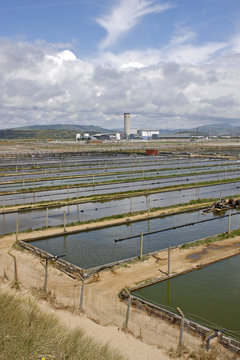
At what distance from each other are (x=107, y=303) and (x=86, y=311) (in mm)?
713

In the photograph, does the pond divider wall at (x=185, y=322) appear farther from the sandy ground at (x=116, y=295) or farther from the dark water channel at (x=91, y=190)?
the dark water channel at (x=91, y=190)

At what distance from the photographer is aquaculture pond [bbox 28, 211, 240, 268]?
615 inches

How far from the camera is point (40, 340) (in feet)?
26.0

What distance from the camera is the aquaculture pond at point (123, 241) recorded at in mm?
15609

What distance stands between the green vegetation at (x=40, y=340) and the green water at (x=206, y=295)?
11.6 ft

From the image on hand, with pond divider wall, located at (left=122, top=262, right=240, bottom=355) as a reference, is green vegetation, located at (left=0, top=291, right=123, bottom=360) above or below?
above

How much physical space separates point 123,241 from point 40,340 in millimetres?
9954

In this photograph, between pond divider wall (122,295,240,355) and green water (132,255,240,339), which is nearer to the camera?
pond divider wall (122,295,240,355)

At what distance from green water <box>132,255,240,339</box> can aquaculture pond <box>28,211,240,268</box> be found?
10.4 feet

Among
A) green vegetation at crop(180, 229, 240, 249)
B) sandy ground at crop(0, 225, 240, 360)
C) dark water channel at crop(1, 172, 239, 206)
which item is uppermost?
dark water channel at crop(1, 172, 239, 206)

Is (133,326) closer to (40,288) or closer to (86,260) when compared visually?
(40,288)

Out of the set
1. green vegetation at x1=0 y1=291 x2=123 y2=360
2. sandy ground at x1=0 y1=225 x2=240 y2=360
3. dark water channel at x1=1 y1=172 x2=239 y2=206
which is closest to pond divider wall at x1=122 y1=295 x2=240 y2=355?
sandy ground at x1=0 y1=225 x2=240 y2=360

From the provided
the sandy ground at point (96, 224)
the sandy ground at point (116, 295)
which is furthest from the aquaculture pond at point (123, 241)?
the sandy ground at point (116, 295)

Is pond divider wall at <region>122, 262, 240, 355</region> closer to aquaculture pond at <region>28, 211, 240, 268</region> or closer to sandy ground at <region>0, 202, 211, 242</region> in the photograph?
aquaculture pond at <region>28, 211, 240, 268</region>
